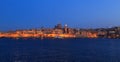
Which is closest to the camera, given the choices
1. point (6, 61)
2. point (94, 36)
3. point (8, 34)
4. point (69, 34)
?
point (6, 61)

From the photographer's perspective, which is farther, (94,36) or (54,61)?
(94,36)

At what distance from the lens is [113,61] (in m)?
48.8

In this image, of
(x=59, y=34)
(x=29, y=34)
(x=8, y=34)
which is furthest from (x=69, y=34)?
(x=8, y=34)

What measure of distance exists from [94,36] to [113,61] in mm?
150168

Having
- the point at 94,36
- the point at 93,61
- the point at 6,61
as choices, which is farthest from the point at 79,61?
the point at 94,36

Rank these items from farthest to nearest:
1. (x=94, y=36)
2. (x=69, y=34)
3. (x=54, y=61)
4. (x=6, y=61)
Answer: (x=94, y=36)
(x=69, y=34)
(x=54, y=61)
(x=6, y=61)

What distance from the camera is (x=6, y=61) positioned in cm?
4606

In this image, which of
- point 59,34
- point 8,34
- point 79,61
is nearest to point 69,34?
point 59,34

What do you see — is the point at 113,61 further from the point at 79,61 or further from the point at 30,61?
the point at 30,61

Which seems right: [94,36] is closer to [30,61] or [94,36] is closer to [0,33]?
[0,33]

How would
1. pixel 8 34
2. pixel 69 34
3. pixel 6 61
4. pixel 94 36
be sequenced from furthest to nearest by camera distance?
pixel 94 36 < pixel 69 34 < pixel 8 34 < pixel 6 61

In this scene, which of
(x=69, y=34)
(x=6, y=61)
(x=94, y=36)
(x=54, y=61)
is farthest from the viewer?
(x=94, y=36)

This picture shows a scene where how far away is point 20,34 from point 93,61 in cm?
12948

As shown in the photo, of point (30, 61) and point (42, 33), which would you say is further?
point (42, 33)
